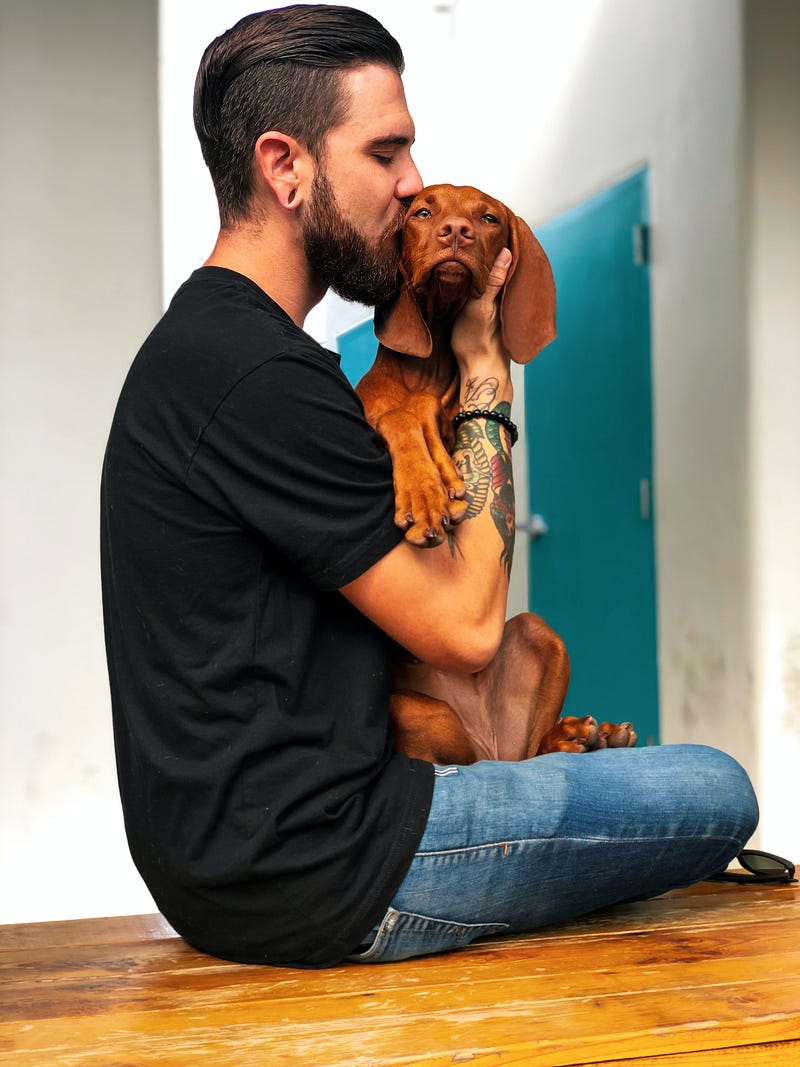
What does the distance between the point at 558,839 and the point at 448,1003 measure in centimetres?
27

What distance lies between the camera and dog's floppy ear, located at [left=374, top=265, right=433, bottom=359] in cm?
196

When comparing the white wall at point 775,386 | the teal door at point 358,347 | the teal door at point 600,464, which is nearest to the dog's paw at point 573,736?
the white wall at point 775,386

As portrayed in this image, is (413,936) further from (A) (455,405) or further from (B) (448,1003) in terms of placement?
(A) (455,405)

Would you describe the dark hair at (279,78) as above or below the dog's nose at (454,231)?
above

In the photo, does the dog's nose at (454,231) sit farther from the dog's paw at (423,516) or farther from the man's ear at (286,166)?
the dog's paw at (423,516)

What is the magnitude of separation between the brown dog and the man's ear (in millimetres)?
240

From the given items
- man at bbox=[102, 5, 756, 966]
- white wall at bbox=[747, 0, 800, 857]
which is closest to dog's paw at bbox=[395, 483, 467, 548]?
man at bbox=[102, 5, 756, 966]

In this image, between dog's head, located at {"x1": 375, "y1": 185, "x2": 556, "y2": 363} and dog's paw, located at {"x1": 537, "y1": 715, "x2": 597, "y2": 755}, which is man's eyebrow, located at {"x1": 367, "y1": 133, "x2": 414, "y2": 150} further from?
dog's paw, located at {"x1": 537, "y1": 715, "x2": 597, "y2": 755}

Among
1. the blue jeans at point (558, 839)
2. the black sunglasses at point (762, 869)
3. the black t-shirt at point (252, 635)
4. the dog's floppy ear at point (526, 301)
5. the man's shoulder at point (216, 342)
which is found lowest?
the black sunglasses at point (762, 869)

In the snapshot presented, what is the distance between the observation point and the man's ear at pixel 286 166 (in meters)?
1.70

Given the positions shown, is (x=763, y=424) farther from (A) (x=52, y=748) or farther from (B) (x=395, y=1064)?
(B) (x=395, y=1064)

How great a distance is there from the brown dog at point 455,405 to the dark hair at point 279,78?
25 centimetres

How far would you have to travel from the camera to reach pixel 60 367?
10.8ft

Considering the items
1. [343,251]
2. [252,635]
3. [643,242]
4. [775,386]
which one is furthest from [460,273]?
[643,242]
